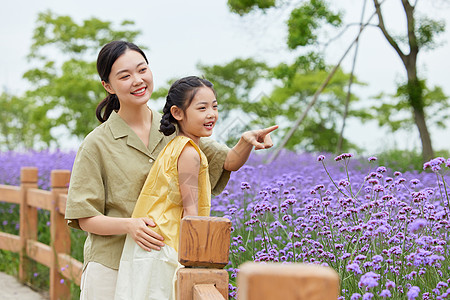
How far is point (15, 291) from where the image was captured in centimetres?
587

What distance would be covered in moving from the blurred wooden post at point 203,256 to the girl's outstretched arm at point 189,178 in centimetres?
21

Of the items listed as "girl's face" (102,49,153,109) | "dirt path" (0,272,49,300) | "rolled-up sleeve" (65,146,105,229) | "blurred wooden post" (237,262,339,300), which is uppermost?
"girl's face" (102,49,153,109)

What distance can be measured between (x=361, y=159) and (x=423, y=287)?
7.45 metres

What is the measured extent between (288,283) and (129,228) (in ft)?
4.29

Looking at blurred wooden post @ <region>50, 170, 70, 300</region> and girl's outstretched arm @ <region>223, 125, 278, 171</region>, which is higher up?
girl's outstretched arm @ <region>223, 125, 278, 171</region>

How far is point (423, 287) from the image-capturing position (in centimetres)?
239

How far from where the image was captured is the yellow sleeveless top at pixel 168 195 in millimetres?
2059

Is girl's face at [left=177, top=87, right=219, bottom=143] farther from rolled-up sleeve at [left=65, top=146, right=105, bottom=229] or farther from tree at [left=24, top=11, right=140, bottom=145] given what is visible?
tree at [left=24, top=11, right=140, bottom=145]

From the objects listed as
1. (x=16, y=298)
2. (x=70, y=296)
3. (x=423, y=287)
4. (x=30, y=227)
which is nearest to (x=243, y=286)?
(x=423, y=287)

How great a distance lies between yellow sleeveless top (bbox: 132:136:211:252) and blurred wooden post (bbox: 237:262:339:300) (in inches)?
46.7

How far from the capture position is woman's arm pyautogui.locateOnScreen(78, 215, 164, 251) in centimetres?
203

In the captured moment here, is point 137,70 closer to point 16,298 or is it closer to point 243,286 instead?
point 243,286

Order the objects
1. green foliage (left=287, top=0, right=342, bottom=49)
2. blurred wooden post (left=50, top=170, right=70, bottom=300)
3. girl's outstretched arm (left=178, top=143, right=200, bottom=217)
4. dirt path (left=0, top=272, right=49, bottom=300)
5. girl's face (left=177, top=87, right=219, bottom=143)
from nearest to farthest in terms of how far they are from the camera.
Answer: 1. girl's outstretched arm (left=178, top=143, right=200, bottom=217)
2. girl's face (left=177, top=87, right=219, bottom=143)
3. blurred wooden post (left=50, top=170, right=70, bottom=300)
4. dirt path (left=0, top=272, right=49, bottom=300)
5. green foliage (left=287, top=0, right=342, bottom=49)

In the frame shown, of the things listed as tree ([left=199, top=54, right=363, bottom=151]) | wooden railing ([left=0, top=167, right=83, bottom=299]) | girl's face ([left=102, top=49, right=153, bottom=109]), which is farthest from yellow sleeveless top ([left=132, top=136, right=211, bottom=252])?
tree ([left=199, top=54, right=363, bottom=151])
